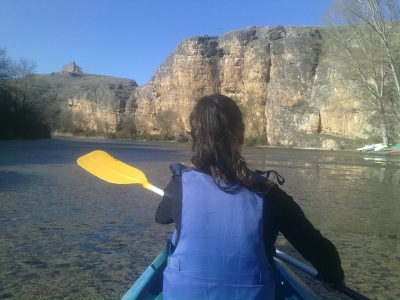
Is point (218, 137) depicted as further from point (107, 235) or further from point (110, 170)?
point (107, 235)

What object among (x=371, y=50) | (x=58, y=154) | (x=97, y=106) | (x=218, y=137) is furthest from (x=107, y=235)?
(x=97, y=106)

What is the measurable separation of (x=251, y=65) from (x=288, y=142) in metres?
10.4

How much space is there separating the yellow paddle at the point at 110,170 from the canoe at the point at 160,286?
1.22 meters

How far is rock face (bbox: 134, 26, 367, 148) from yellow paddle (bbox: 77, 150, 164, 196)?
2550 centimetres

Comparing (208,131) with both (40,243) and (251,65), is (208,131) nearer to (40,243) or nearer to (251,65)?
(40,243)

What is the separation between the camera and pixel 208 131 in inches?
56.2

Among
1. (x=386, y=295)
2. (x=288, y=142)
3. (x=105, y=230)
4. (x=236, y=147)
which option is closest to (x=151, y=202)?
(x=105, y=230)

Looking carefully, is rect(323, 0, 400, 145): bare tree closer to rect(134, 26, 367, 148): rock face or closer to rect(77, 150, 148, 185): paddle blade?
rect(134, 26, 367, 148): rock face

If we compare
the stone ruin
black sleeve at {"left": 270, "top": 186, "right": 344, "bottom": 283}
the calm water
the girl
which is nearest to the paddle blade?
the calm water

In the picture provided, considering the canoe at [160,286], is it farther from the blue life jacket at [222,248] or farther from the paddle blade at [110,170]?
the paddle blade at [110,170]

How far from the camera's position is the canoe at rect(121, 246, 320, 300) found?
1564 millimetres

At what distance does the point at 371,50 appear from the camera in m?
20.9

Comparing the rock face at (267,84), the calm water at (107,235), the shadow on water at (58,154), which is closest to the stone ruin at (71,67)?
the rock face at (267,84)

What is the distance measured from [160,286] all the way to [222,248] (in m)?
0.55
